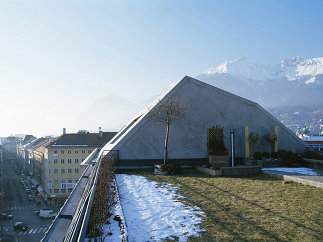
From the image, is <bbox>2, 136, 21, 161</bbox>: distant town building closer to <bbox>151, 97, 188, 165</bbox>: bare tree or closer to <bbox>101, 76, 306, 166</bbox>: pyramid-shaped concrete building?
<bbox>101, 76, 306, 166</bbox>: pyramid-shaped concrete building

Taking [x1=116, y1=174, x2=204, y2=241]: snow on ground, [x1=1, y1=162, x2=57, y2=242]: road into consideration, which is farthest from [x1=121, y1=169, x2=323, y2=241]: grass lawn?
[x1=1, y1=162, x2=57, y2=242]: road

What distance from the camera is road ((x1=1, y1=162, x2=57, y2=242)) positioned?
43.3m

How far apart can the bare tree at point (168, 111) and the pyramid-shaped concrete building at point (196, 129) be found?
1.70ft

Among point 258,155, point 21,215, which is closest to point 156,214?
point 258,155

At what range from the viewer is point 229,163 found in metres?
19.6

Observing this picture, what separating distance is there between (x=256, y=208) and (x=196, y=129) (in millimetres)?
11930

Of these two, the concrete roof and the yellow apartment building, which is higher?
the concrete roof

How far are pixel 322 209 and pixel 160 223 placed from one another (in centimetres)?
538

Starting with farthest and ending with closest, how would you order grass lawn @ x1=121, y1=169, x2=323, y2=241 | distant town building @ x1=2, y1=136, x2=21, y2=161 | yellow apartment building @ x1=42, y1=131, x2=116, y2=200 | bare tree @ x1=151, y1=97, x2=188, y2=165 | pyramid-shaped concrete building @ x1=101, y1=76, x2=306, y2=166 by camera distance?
1. distant town building @ x1=2, y1=136, x2=21, y2=161
2. yellow apartment building @ x1=42, y1=131, x2=116, y2=200
3. pyramid-shaped concrete building @ x1=101, y1=76, x2=306, y2=166
4. bare tree @ x1=151, y1=97, x2=188, y2=165
5. grass lawn @ x1=121, y1=169, x2=323, y2=241

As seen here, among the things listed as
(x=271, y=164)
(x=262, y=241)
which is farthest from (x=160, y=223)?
(x=271, y=164)

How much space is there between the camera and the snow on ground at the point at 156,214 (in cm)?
689

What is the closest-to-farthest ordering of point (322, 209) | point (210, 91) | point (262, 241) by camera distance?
point (262, 241) → point (322, 209) → point (210, 91)

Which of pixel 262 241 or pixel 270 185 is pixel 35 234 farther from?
pixel 262 241

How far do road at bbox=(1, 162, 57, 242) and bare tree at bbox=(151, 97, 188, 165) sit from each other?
33.9 metres
